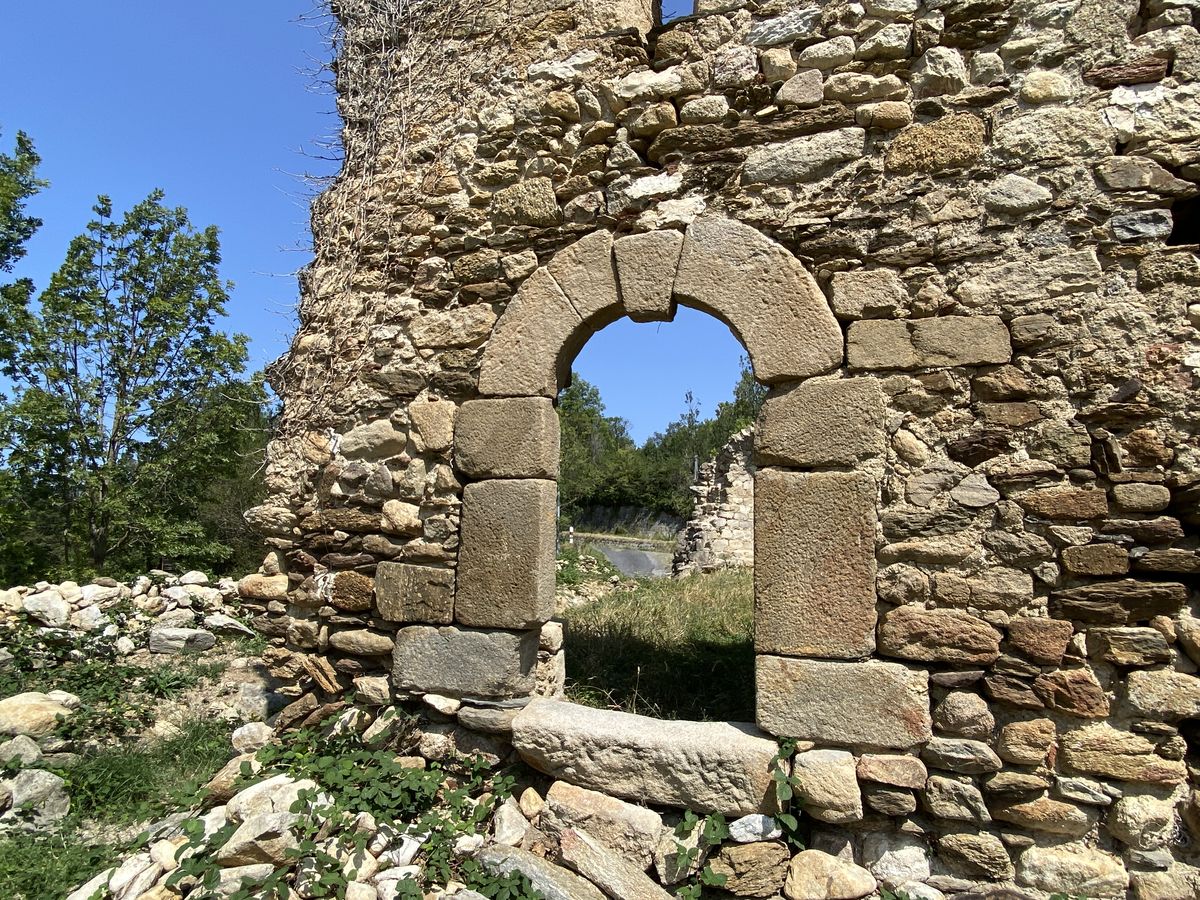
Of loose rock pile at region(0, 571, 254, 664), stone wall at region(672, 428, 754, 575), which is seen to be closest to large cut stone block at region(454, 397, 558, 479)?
loose rock pile at region(0, 571, 254, 664)

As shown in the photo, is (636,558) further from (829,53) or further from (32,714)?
(829,53)

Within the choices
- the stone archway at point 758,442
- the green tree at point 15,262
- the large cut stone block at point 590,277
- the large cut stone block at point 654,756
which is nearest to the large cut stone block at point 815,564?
the stone archway at point 758,442

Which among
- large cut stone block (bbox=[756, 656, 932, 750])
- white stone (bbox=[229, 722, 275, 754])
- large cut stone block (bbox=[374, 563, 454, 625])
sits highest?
large cut stone block (bbox=[374, 563, 454, 625])

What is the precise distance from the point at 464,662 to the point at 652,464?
2582cm

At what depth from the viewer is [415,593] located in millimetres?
Result: 3242

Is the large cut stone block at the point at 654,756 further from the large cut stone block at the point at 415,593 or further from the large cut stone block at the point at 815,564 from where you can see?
the large cut stone block at the point at 415,593

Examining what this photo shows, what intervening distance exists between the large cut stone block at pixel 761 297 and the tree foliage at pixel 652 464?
750 inches

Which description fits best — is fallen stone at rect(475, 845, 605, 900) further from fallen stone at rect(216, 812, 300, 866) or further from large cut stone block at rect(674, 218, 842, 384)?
large cut stone block at rect(674, 218, 842, 384)

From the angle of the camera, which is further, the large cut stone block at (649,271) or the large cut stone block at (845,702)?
the large cut stone block at (649,271)

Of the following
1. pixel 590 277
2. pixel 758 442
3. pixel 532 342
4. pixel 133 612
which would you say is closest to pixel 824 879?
pixel 758 442

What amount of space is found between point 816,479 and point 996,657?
0.87 m

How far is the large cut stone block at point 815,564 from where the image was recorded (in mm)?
2654

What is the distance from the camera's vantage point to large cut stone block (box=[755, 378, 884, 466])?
272 cm

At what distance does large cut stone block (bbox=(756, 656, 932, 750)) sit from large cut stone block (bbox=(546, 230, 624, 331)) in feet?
5.27
